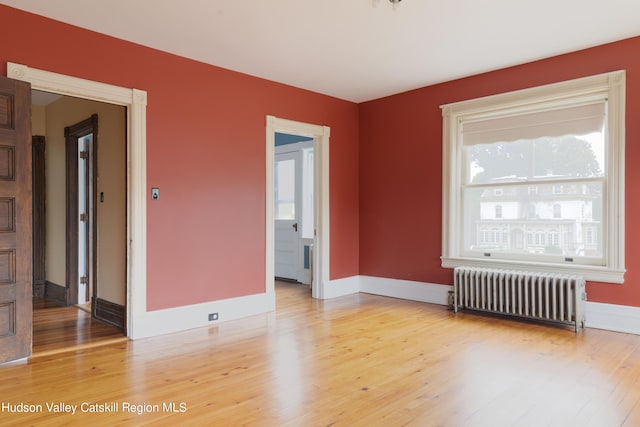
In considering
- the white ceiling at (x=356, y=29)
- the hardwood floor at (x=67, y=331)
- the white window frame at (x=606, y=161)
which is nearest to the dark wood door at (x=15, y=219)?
the hardwood floor at (x=67, y=331)

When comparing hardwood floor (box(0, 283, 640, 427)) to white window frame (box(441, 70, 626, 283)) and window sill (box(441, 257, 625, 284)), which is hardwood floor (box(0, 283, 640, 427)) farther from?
white window frame (box(441, 70, 626, 283))

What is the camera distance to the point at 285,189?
7789 millimetres

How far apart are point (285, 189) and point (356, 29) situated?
417 cm

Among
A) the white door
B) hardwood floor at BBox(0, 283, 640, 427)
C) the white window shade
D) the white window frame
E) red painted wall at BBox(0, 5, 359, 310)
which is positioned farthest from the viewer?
the white door

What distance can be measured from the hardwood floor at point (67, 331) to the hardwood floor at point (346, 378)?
218mm

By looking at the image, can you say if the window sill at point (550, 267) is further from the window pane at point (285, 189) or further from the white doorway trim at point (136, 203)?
the white doorway trim at point (136, 203)

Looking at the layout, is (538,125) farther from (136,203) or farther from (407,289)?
(136,203)

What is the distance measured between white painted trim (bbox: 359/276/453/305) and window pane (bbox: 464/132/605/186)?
1465mm

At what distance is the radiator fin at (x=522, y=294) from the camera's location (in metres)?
4.30

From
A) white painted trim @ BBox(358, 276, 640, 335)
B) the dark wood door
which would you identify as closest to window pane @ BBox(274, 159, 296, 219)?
white painted trim @ BBox(358, 276, 640, 335)

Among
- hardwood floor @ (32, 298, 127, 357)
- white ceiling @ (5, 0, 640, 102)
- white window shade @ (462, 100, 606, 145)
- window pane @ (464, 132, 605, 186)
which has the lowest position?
hardwood floor @ (32, 298, 127, 357)

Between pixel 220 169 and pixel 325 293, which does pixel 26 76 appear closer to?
pixel 220 169

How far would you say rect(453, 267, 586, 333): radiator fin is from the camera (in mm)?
4301

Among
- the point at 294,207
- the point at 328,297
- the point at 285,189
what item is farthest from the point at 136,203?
the point at 285,189
